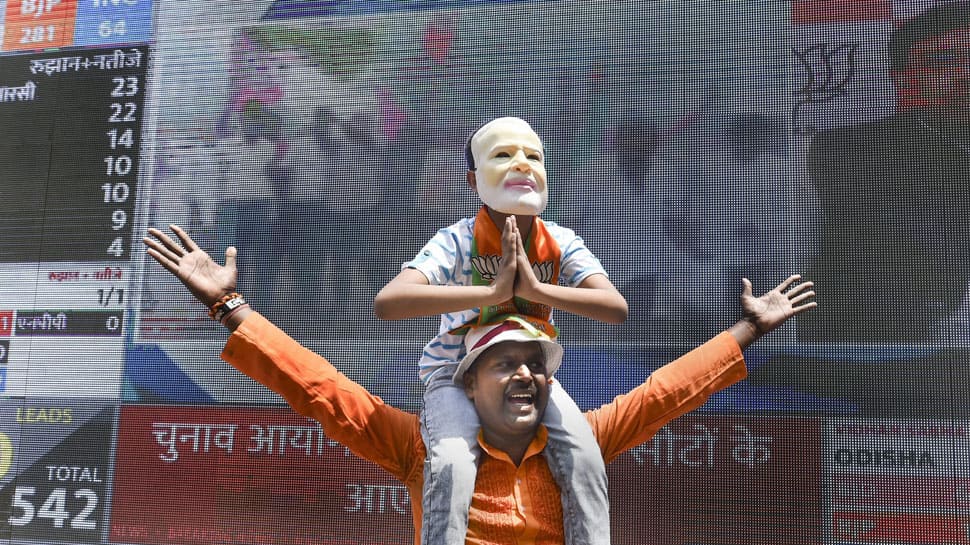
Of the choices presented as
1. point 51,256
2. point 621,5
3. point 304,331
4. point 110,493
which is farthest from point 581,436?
point 51,256

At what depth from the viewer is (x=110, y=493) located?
9.03 ft

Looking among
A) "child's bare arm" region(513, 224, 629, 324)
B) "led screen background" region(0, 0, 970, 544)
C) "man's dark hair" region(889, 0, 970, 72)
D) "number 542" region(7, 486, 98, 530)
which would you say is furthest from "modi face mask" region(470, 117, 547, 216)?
"number 542" region(7, 486, 98, 530)

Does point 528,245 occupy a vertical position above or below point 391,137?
below

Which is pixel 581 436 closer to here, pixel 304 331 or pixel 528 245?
pixel 528 245

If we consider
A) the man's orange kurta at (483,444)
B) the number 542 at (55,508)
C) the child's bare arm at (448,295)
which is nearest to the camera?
the child's bare arm at (448,295)

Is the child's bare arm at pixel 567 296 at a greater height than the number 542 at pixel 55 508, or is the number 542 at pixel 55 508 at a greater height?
the child's bare arm at pixel 567 296

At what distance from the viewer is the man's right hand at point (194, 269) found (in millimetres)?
1650

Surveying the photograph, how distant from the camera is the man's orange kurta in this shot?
5.39ft

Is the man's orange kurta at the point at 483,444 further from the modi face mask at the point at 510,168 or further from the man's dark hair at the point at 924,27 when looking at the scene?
the man's dark hair at the point at 924,27

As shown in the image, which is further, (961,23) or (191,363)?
(191,363)

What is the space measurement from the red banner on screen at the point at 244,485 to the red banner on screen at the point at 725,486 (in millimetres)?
670

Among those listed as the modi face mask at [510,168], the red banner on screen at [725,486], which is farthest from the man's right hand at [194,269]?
the red banner on screen at [725,486]

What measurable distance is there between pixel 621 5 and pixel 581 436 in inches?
62.1

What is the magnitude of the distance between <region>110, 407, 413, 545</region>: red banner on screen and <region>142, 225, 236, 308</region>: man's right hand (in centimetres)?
111
